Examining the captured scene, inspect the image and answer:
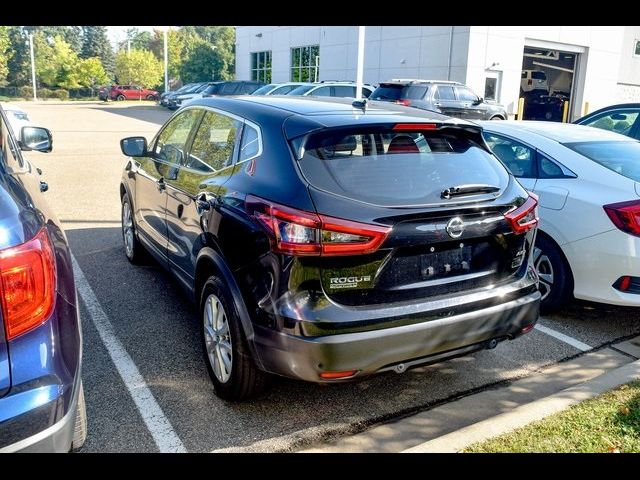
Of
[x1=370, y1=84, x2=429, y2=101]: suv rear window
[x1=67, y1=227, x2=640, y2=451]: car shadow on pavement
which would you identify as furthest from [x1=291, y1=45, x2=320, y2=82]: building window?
[x1=67, y1=227, x2=640, y2=451]: car shadow on pavement

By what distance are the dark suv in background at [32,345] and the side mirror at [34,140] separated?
320 centimetres

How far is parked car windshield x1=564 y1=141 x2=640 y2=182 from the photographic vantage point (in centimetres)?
486

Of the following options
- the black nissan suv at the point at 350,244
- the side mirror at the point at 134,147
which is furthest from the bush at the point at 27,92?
the black nissan suv at the point at 350,244

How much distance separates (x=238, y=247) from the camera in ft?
10.5

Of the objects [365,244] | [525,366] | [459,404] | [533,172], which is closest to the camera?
[365,244]

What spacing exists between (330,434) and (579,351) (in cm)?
223

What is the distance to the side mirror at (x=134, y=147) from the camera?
5.07 m

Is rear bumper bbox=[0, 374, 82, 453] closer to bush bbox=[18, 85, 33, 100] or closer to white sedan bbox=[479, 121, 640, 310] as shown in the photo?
white sedan bbox=[479, 121, 640, 310]

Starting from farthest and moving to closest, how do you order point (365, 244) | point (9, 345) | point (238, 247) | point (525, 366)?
point (525, 366)
point (238, 247)
point (365, 244)
point (9, 345)

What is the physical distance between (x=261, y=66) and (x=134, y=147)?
3664cm

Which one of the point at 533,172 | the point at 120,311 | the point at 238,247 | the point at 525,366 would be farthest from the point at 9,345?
the point at 533,172

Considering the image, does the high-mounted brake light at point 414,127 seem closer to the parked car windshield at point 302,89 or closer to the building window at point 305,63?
the parked car windshield at point 302,89
